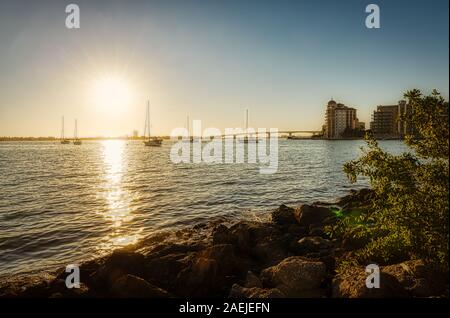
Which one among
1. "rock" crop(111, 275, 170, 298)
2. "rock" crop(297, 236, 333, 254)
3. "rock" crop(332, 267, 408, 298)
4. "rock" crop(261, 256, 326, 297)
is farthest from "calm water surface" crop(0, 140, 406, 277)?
"rock" crop(297, 236, 333, 254)

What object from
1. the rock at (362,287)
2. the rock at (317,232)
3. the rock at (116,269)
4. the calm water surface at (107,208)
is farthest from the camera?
the calm water surface at (107,208)

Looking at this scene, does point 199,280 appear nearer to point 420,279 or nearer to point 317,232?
point 420,279

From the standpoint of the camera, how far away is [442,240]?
23.4ft

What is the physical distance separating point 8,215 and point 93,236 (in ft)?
29.5

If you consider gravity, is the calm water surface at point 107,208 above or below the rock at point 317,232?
below

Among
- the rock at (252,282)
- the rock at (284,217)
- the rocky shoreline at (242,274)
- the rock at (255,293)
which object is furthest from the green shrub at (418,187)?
the rock at (284,217)

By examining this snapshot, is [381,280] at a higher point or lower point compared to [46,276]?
higher

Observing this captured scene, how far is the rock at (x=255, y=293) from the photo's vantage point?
304 inches

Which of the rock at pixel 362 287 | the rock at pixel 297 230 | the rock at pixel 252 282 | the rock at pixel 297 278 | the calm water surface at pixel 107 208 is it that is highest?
the rock at pixel 362 287

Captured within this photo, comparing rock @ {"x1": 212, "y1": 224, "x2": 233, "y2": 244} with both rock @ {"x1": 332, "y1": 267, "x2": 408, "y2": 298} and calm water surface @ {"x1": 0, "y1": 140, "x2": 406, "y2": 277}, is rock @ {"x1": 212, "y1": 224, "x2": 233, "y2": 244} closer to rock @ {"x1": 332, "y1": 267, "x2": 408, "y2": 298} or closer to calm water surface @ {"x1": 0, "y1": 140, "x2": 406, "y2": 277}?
calm water surface @ {"x1": 0, "y1": 140, "x2": 406, "y2": 277}

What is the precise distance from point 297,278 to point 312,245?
425cm

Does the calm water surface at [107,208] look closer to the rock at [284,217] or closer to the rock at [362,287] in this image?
the rock at [284,217]
